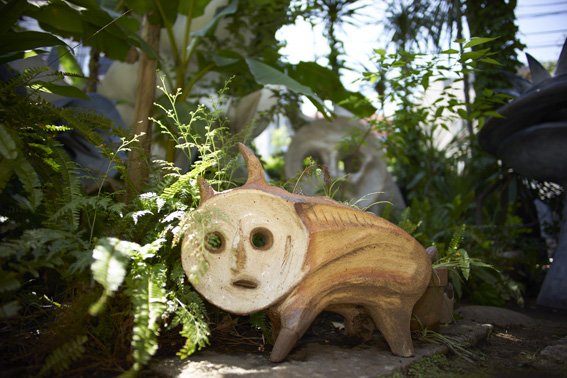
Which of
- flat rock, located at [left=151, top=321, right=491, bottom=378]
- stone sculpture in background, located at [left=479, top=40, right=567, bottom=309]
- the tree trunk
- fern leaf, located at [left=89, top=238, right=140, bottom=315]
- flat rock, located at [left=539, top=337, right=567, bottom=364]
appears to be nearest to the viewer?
fern leaf, located at [left=89, top=238, right=140, bottom=315]

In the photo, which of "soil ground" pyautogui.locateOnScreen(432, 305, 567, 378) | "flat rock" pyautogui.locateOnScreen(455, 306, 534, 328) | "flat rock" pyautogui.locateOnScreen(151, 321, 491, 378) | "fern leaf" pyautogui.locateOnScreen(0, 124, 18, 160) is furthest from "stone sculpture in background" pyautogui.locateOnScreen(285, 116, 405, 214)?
"fern leaf" pyautogui.locateOnScreen(0, 124, 18, 160)

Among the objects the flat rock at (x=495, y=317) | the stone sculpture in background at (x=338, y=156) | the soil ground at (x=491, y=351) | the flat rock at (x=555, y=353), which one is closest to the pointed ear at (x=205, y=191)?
the soil ground at (x=491, y=351)

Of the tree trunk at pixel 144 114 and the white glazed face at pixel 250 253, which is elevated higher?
Result: the tree trunk at pixel 144 114

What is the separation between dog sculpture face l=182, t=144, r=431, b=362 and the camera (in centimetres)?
206

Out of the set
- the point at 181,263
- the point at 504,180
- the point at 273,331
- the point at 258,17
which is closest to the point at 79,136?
the point at 258,17

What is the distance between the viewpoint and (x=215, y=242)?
2.26 metres

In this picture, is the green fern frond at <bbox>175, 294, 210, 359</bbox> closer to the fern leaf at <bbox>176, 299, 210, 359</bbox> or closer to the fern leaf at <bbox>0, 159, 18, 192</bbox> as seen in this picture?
the fern leaf at <bbox>176, 299, 210, 359</bbox>

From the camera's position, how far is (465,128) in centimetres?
755

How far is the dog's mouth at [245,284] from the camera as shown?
6.84 ft

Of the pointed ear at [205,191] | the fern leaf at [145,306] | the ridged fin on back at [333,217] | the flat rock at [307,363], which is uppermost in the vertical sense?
the pointed ear at [205,191]

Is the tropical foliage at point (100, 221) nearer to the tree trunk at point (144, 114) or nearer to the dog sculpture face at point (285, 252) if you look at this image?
the tree trunk at point (144, 114)

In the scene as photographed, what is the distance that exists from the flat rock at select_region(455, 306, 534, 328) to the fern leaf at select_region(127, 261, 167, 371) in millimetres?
2319

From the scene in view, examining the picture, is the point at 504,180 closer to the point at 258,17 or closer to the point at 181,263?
the point at 258,17

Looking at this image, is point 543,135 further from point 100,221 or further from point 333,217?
point 100,221
